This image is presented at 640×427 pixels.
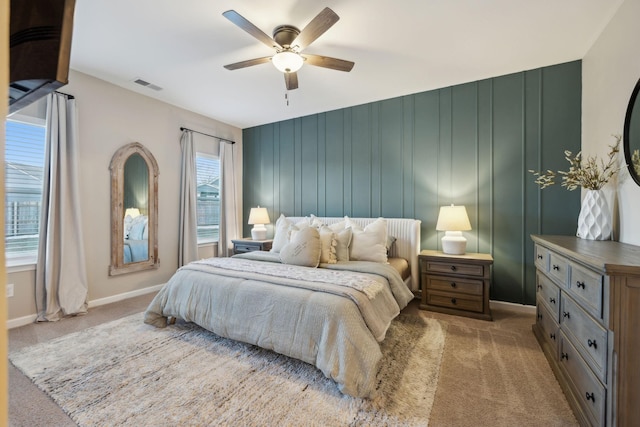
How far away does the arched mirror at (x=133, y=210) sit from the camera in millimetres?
3545

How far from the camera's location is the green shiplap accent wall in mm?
3039

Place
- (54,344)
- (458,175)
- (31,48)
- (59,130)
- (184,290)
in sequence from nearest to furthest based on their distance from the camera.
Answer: (31,48) < (54,344) < (184,290) < (59,130) < (458,175)

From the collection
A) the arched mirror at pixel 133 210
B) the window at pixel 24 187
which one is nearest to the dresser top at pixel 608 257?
the arched mirror at pixel 133 210

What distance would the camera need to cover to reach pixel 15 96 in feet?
1.96

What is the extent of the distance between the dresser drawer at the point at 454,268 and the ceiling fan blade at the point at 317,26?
2.55 metres

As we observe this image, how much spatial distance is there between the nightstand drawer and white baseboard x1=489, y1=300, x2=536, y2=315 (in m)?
0.70

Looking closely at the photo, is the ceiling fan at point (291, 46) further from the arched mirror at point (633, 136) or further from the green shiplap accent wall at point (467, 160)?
the arched mirror at point (633, 136)

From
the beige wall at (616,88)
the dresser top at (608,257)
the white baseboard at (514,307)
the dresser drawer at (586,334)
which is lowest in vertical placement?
the white baseboard at (514,307)

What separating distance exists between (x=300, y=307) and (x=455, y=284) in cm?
197

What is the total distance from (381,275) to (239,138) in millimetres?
4059

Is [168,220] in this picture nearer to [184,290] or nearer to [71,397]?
[184,290]

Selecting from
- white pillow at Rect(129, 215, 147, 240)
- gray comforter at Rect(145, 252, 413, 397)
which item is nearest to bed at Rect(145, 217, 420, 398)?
gray comforter at Rect(145, 252, 413, 397)

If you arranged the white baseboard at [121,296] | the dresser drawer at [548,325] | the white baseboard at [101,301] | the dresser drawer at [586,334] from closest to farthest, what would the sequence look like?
the dresser drawer at [586,334]
the dresser drawer at [548,325]
the white baseboard at [101,301]
the white baseboard at [121,296]

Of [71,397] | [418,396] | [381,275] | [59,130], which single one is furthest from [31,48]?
[59,130]
